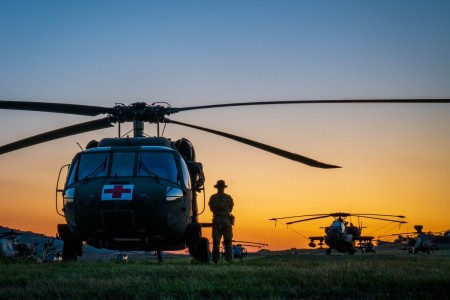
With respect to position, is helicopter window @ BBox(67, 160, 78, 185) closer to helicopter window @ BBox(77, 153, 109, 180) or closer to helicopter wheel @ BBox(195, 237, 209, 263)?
helicopter window @ BBox(77, 153, 109, 180)

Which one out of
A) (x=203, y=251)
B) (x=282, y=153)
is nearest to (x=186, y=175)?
(x=203, y=251)

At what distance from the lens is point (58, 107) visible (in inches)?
375

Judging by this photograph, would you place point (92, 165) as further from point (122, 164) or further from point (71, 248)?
point (71, 248)

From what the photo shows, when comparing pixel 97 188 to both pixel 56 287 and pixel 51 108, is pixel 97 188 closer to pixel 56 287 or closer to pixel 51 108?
pixel 51 108

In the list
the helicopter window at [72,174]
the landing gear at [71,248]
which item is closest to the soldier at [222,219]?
the landing gear at [71,248]

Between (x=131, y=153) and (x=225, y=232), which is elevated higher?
(x=131, y=153)

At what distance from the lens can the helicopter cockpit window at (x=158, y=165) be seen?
1061cm

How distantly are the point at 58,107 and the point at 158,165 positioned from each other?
234 centimetres

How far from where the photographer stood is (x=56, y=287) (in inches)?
238

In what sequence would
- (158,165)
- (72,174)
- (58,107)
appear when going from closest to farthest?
(58,107) < (158,165) < (72,174)

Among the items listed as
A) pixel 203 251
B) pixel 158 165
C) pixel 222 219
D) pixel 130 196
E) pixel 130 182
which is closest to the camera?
pixel 130 196

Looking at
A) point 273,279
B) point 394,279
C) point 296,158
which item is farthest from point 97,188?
point 394,279

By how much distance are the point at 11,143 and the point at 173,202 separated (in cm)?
324

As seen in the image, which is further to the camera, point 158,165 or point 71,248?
point 71,248
